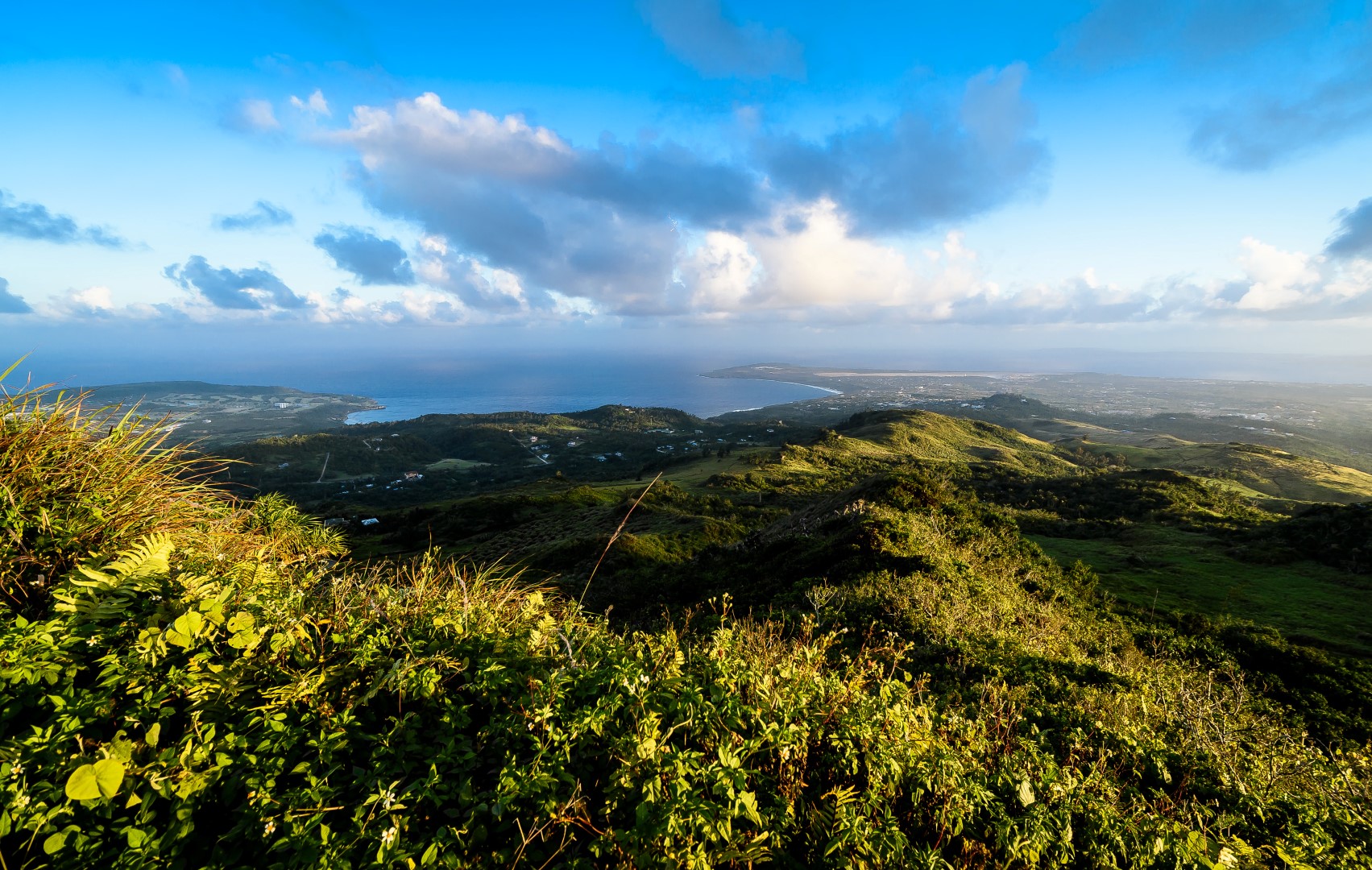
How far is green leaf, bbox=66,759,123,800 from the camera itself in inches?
73.9

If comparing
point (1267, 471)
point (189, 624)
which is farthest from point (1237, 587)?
point (1267, 471)

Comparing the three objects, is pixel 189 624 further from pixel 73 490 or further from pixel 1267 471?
pixel 1267 471

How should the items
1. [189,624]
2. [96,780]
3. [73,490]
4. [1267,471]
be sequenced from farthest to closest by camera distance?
[1267,471]
[73,490]
[189,624]
[96,780]

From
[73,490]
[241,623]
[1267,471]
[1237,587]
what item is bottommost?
[1267,471]

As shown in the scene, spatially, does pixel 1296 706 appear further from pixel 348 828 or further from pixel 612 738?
pixel 348 828

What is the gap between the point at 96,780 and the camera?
1930mm

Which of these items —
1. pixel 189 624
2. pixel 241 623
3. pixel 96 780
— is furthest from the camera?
pixel 241 623

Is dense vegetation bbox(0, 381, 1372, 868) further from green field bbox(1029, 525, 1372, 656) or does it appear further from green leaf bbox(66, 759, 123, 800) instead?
green field bbox(1029, 525, 1372, 656)

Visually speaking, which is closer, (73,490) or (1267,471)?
(73,490)

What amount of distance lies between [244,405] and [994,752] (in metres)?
245

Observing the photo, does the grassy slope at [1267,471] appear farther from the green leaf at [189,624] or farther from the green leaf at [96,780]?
the green leaf at [96,780]

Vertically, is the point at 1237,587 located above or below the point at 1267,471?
above

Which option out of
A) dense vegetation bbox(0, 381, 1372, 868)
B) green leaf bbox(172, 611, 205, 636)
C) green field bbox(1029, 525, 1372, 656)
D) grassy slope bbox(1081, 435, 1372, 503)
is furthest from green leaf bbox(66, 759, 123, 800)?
grassy slope bbox(1081, 435, 1372, 503)

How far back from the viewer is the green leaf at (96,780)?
1.88m
